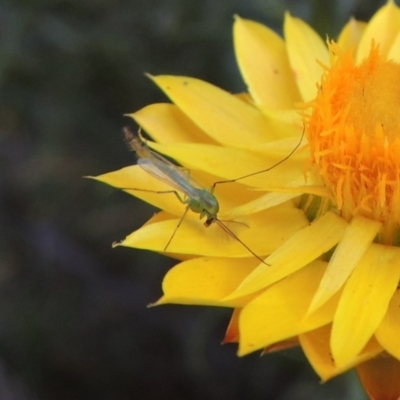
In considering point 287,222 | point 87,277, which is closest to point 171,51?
point 87,277

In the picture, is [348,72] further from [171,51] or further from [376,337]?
[171,51]

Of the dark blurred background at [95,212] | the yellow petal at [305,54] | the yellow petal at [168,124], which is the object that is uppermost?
the yellow petal at [305,54]

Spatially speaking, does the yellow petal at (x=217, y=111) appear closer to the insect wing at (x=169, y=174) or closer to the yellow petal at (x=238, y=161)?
the yellow petal at (x=238, y=161)

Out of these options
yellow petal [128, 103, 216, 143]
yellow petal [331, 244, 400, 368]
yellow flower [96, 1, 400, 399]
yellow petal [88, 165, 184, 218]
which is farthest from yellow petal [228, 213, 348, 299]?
yellow petal [128, 103, 216, 143]

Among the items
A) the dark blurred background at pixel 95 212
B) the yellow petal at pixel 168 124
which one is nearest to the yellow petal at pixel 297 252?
the yellow petal at pixel 168 124

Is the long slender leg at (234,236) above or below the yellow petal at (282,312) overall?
above

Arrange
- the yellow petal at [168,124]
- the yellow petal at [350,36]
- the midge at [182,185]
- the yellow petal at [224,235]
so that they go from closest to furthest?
1. the yellow petal at [224,235]
2. the midge at [182,185]
3. the yellow petal at [168,124]
4. the yellow petal at [350,36]

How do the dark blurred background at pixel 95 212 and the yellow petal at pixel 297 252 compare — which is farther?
the dark blurred background at pixel 95 212
